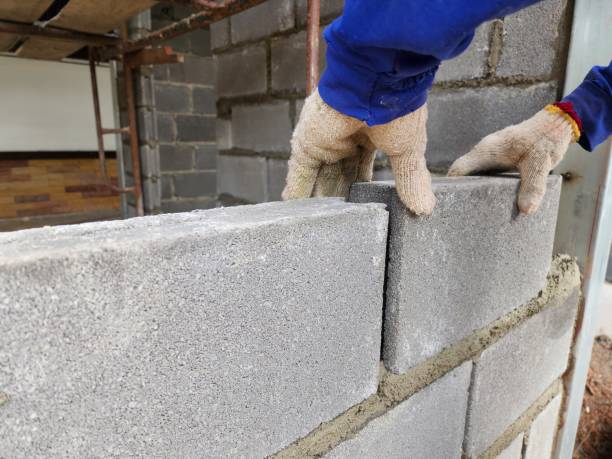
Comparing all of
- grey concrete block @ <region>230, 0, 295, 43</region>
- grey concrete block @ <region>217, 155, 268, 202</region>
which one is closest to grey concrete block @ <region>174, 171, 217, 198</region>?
grey concrete block @ <region>217, 155, 268, 202</region>

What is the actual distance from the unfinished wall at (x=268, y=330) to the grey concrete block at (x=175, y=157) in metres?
3.79

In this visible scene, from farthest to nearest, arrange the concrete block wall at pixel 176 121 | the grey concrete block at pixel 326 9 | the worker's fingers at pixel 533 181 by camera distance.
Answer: the concrete block wall at pixel 176 121, the grey concrete block at pixel 326 9, the worker's fingers at pixel 533 181

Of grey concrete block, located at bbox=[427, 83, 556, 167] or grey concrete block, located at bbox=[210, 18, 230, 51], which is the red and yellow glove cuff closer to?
grey concrete block, located at bbox=[427, 83, 556, 167]

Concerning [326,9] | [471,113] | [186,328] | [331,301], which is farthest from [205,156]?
[186,328]

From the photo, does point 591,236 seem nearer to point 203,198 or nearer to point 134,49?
point 134,49

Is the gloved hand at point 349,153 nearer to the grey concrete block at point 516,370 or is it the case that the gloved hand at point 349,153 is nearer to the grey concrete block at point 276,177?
the grey concrete block at point 516,370

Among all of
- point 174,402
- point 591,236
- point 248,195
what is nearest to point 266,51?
point 248,195

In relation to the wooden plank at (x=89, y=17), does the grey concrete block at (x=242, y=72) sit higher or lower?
lower

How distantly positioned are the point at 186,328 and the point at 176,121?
4066 millimetres

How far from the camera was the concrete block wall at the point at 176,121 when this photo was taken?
4074 mm

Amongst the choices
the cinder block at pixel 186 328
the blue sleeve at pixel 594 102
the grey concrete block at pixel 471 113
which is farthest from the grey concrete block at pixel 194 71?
the cinder block at pixel 186 328

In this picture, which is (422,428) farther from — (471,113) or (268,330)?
(471,113)

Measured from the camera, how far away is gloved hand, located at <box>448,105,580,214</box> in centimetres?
100

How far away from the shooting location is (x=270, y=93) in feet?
6.84
